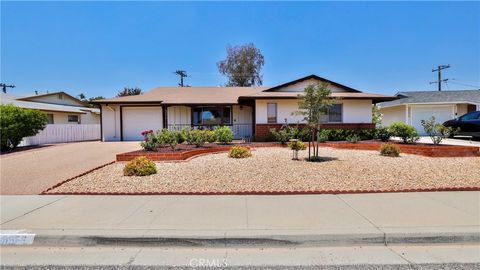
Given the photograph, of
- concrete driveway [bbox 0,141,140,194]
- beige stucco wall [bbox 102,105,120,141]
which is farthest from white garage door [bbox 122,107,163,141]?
concrete driveway [bbox 0,141,140,194]

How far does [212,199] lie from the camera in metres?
6.09

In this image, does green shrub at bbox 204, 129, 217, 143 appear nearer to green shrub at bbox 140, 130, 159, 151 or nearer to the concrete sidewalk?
green shrub at bbox 140, 130, 159, 151

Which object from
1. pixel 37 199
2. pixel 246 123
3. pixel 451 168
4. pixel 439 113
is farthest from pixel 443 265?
pixel 439 113

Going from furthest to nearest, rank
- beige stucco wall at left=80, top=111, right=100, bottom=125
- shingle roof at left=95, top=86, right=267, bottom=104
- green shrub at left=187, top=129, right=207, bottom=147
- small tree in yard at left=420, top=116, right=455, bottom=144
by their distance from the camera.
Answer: beige stucco wall at left=80, top=111, right=100, bottom=125, shingle roof at left=95, top=86, right=267, bottom=104, green shrub at left=187, top=129, right=207, bottom=147, small tree in yard at left=420, top=116, right=455, bottom=144

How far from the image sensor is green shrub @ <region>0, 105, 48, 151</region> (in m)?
14.7

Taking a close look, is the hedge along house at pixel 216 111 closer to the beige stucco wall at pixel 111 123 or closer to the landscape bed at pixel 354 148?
the beige stucco wall at pixel 111 123

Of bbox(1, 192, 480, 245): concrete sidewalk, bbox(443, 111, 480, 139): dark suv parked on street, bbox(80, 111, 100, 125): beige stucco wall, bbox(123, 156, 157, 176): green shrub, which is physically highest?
bbox(80, 111, 100, 125): beige stucco wall

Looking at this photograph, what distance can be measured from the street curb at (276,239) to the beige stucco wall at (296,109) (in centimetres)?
A: 1247

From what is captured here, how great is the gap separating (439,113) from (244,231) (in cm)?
2607

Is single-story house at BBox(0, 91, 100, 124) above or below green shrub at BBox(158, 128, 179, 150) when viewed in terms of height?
above

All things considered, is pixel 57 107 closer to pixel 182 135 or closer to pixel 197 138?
pixel 182 135

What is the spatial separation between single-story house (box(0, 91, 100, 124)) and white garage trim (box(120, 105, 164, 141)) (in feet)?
29.9

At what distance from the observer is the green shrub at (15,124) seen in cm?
1471

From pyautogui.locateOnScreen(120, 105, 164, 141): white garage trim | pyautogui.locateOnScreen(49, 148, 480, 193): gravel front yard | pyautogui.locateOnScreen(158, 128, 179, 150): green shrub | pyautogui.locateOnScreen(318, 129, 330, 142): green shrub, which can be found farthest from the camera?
pyautogui.locateOnScreen(120, 105, 164, 141): white garage trim
